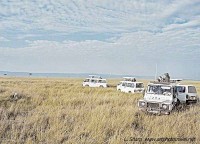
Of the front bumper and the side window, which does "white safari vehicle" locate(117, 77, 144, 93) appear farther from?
the front bumper

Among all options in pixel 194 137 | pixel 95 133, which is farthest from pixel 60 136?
pixel 194 137

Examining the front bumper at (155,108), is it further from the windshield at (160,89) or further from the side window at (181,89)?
the side window at (181,89)

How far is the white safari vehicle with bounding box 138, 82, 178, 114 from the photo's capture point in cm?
1533

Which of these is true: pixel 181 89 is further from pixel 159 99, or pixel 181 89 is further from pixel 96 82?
pixel 96 82

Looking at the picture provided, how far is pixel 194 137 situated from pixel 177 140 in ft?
3.17

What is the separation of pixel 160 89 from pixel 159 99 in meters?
0.81

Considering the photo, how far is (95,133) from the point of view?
359 inches

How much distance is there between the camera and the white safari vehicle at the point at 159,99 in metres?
15.3

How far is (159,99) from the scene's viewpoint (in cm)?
1594

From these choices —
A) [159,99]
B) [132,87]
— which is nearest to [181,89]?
[159,99]

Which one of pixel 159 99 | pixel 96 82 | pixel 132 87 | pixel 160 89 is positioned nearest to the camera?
pixel 159 99

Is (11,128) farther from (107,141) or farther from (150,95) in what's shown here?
(150,95)

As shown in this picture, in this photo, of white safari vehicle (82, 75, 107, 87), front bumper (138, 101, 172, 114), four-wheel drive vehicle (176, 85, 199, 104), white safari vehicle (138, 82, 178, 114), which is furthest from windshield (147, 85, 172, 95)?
white safari vehicle (82, 75, 107, 87)

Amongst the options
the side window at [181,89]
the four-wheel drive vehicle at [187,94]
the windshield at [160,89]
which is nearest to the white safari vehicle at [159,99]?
the windshield at [160,89]
